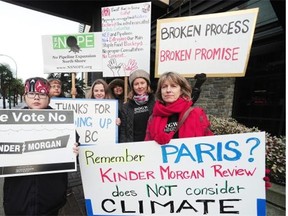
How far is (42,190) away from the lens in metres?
1.79

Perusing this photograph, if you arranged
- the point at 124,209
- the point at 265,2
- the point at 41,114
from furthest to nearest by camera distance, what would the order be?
the point at 265,2
the point at 124,209
the point at 41,114

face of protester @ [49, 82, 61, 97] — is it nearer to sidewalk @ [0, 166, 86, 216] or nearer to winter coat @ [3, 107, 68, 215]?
sidewalk @ [0, 166, 86, 216]

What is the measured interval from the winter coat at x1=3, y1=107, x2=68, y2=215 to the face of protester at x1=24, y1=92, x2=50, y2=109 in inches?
20.7

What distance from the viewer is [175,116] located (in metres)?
1.84

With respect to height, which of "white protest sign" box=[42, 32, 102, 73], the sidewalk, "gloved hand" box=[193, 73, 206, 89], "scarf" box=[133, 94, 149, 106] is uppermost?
"white protest sign" box=[42, 32, 102, 73]

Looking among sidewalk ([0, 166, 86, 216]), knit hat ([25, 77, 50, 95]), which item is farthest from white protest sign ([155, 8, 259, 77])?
sidewalk ([0, 166, 86, 216])

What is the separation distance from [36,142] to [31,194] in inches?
15.2

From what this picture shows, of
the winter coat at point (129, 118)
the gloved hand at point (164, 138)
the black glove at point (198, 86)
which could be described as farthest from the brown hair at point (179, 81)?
the winter coat at point (129, 118)

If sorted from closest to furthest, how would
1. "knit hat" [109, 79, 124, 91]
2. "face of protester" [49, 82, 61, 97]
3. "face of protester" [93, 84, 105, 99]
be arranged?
"face of protester" [93, 84, 105, 99], "face of protester" [49, 82, 61, 97], "knit hat" [109, 79, 124, 91]

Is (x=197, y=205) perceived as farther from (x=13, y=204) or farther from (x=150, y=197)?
(x=13, y=204)

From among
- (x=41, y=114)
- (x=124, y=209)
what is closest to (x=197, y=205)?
(x=124, y=209)

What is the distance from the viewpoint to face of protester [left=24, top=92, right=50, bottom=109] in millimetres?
1795

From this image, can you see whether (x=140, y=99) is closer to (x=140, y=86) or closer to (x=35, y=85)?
(x=140, y=86)

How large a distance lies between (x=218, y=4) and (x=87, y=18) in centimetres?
372
